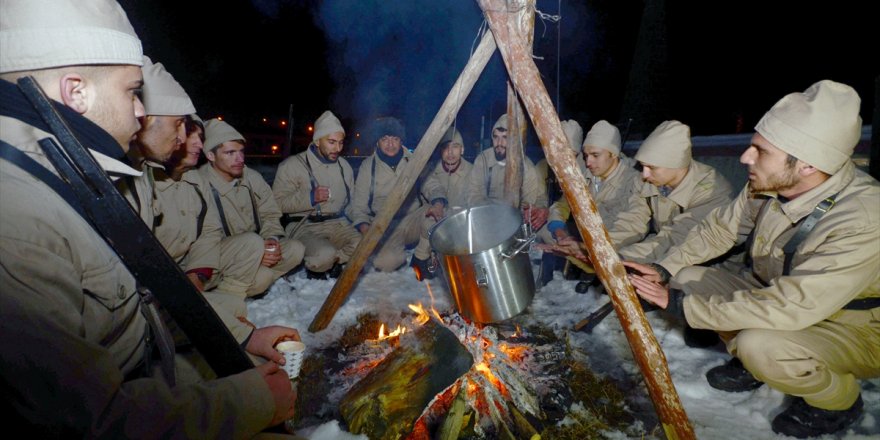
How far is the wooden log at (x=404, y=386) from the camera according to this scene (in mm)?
2732

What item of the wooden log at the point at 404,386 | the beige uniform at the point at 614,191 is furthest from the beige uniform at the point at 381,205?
the wooden log at the point at 404,386

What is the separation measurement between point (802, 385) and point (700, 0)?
46.6ft

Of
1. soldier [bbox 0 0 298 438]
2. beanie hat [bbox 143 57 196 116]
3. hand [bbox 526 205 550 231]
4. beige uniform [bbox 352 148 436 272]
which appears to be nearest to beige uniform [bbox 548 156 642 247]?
hand [bbox 526 205 550 231]

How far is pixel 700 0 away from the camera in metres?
12.8

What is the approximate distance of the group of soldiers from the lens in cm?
126

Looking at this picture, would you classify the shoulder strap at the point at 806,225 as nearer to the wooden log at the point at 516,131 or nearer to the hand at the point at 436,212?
the wooden log at the point at 516,131

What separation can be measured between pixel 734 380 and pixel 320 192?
5.66 meters

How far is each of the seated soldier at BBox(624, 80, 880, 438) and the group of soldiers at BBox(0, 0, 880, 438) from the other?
0.01 meters

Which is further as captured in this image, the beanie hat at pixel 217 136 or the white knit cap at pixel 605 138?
the white knit cap at pixel 605 138

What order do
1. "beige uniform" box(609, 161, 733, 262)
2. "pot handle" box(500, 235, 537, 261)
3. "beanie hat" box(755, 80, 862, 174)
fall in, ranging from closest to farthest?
"beanie hat" box(755, 80, 862, 174) < "pot handle" box(500, 235, 537, 261) < "beige uniform" box(609, 161, 733, 262)

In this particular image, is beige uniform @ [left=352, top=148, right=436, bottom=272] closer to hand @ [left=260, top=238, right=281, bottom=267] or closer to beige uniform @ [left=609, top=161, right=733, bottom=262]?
hand @ [left=260, top=238, right=281, bottom=267]

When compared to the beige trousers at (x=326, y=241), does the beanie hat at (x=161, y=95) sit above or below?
above

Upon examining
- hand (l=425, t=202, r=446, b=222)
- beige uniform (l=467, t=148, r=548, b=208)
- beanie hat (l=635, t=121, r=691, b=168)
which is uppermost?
beanie hat (l=635, t=121, r=691, b=168)

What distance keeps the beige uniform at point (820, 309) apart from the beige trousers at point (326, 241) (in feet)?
14.9
